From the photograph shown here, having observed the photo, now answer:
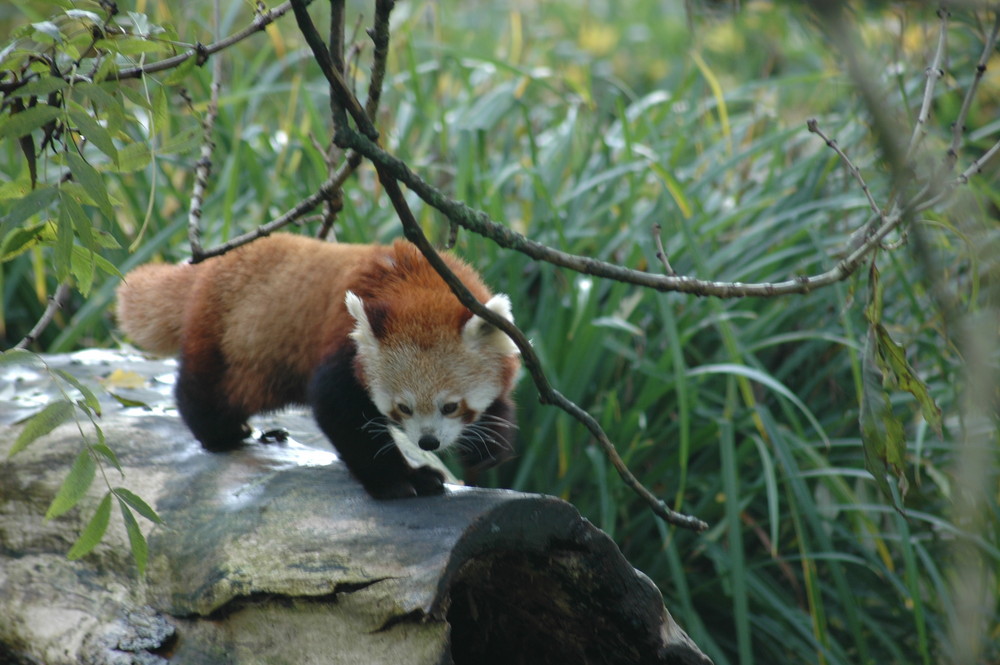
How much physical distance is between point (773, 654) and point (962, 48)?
103 inches

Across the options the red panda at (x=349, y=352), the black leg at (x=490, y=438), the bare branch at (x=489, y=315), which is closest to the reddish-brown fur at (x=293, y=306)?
the red panda at (x=349, y=352)

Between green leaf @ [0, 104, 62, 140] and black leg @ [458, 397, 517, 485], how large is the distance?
1220mm

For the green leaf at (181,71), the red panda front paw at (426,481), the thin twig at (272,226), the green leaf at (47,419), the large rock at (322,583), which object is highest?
the green leaf at (181,71)

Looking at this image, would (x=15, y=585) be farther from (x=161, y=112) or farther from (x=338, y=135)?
(x=338, y=135)

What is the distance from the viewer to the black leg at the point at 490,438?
225 centimetres

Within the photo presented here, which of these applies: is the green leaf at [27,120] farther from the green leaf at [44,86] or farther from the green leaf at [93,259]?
the green leaf at [93,259]

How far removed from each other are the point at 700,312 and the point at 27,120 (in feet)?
7.69

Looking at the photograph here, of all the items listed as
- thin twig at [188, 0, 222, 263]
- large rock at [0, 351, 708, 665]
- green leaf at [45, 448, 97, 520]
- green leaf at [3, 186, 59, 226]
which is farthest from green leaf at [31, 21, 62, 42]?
large rock at [0, 351, 708, 665]

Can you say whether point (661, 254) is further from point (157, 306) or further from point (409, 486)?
point (157, 306)

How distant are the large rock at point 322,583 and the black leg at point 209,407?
6.7 inches

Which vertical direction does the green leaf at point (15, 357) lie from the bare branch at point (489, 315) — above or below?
below

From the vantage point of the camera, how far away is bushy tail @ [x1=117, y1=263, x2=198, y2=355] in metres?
2.39

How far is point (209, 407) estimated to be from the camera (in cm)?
216

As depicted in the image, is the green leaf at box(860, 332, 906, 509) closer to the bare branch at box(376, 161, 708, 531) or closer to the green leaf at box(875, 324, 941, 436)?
the green leaf at box(875, 324, 941, 436)
